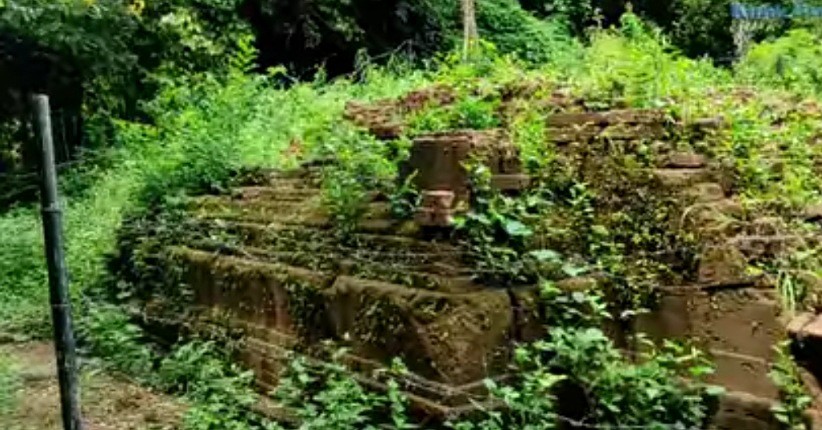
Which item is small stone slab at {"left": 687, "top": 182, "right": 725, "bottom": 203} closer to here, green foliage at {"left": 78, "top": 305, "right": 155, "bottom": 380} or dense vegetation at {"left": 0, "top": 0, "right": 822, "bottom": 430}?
dense vegetation at {"left": 0, "top": 0, "right": 822, "bottom": 430}

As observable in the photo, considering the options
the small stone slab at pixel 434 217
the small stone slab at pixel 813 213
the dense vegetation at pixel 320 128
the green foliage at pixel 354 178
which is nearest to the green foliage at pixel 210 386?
the dense vegetation at pixel 320 128

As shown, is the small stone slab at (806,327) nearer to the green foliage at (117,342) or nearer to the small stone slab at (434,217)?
the small stone slab at (434,217)

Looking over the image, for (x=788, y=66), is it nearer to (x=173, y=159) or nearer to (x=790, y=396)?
(x=790, y=396)

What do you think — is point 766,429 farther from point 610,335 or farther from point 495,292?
point 495,292

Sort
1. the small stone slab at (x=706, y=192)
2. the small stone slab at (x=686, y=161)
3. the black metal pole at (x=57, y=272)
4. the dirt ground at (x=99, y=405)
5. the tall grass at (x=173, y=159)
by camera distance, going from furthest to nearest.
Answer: the tall grass at (x=173, y=159)
the dirt ground at (x=99, y=405)
the small stone slab at (x=686, y=161)
the small stone slab at (x=706, y=192)
the black metal pole at (x=57, y=272)

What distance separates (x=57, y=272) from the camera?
10.6 ft

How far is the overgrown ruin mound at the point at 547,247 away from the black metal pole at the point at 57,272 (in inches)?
52.0

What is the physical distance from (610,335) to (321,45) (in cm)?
1036

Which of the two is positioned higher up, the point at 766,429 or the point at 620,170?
the point at 620,170

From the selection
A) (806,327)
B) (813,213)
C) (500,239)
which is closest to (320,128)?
(500,239)

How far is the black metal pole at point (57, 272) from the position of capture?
10.5ft

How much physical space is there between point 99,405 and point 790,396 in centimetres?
370

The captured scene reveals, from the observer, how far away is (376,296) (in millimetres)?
4160

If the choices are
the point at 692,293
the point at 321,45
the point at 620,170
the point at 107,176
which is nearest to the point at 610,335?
the point at 692,293
